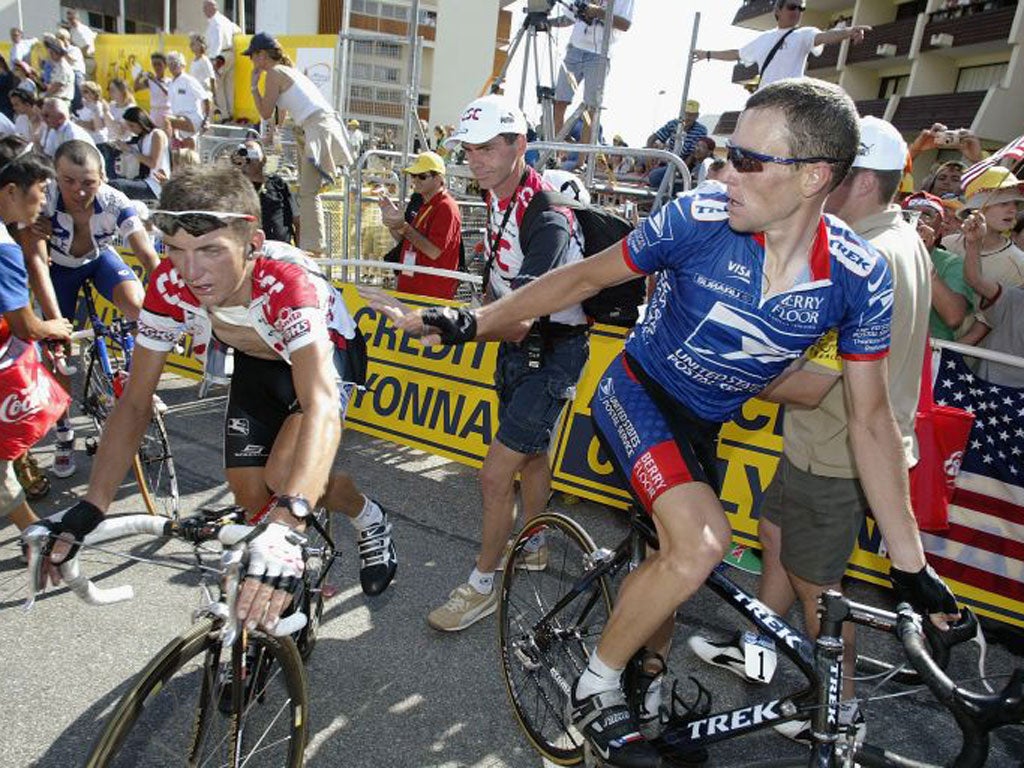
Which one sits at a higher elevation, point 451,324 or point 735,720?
point 451,324

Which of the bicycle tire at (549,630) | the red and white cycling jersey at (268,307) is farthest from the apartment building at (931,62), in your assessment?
the red and white cycling jersey at (268,307)

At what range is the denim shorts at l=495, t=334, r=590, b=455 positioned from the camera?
3564 mm

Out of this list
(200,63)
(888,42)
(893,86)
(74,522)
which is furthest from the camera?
(893,86)

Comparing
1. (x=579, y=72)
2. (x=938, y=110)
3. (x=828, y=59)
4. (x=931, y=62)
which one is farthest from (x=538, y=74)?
(x=828, y=59)

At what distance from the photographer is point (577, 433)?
5051 millimetres

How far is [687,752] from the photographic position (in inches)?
95.8

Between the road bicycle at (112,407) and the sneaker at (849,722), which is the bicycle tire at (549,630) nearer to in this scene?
the sneaker at (849,722)

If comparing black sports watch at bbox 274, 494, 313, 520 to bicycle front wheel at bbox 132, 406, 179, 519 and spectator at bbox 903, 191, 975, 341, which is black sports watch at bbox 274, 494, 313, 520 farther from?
spectator at bbox 903, 191, 975, 341

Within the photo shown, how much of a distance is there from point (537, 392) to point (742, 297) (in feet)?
A: 4.92

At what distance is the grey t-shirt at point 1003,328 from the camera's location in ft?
13.6

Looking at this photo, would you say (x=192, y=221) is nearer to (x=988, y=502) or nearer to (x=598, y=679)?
(x=598, y=679)

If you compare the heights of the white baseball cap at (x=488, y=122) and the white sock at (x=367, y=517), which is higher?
the white baseball cap at (x=488, y=122)

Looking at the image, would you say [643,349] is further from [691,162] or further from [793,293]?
[691,162]

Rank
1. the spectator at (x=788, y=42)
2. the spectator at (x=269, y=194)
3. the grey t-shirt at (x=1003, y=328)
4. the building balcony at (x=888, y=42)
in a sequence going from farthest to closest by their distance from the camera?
the building balcony at (x=888, y=42)
the spectator at (x=269, y=194)
the spectator at (x=788, y=42)
the grey t-shirt at (x=1003, y=328)
